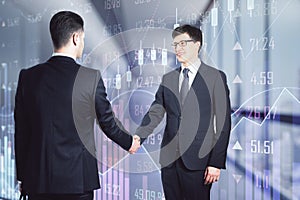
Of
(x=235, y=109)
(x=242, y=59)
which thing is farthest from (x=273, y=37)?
(x=235, y=109)

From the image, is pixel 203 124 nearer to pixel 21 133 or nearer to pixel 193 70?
pixel 193 70

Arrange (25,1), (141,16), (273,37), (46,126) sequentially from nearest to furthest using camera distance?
1. (46,126)
2. (273,37)
3. (141,16)
4. (25,1)

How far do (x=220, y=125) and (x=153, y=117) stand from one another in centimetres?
54

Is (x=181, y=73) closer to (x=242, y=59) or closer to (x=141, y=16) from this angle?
(x=242, y=59)

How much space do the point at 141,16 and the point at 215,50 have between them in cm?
66

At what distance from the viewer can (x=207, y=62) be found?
2.73 meters

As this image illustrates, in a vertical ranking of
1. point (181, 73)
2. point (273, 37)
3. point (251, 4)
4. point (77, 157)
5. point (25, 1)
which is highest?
point (25, 1)

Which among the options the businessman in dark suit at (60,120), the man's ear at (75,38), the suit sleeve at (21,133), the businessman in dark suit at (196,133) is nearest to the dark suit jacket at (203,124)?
the businessman in dark suit at (196,133)

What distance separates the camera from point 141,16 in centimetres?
311

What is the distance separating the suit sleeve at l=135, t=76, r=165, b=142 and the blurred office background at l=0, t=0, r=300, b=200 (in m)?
0.11

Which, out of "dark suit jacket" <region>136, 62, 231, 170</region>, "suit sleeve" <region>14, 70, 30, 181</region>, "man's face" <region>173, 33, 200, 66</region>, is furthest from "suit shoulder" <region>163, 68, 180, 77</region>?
"suit sleeve" <region>14, 70, 30, 181</region>

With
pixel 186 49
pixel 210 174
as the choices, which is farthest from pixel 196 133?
pixel 186 49

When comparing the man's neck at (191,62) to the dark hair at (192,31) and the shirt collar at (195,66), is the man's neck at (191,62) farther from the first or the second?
the dark hair at (192,31)

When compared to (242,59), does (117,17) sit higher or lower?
higher
